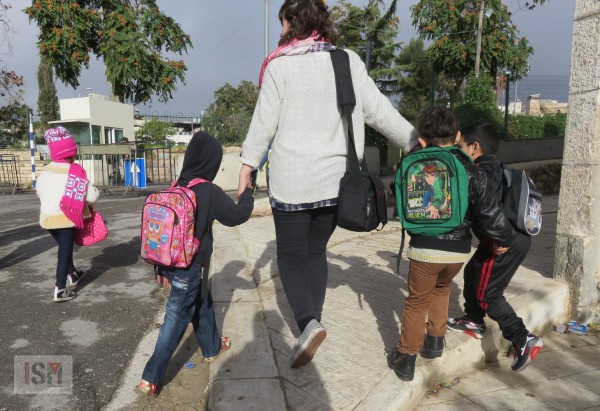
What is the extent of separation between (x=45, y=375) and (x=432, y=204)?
2.27 meters

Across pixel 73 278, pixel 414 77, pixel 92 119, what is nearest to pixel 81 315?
pixel 73 278

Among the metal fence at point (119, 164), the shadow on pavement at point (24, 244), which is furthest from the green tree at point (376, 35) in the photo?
the shadow on pavement at point (24, 244)

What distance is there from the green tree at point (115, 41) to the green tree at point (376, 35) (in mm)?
13886

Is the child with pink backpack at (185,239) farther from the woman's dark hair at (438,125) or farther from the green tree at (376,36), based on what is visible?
the green tree at (376,36)

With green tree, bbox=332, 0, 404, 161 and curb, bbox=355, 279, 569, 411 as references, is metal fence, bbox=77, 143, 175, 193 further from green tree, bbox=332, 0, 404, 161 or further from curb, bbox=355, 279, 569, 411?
green tree, bbox=332, 0, 404, 161

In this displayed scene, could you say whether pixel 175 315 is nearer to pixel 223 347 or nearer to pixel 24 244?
pixel 223 347

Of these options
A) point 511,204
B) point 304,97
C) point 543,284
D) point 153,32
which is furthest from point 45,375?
point 153,32

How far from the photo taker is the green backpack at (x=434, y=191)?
2279 mm

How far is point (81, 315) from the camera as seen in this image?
3.65 meters

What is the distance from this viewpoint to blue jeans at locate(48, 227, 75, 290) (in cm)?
392

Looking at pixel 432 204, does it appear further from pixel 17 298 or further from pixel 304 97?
pixel 17 298

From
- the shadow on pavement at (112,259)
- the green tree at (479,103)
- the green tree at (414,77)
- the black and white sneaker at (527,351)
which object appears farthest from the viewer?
the green tree at (414,77)

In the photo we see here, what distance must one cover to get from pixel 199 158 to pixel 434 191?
119 centimetres

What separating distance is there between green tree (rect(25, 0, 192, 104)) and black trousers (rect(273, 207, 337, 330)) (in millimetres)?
18731
